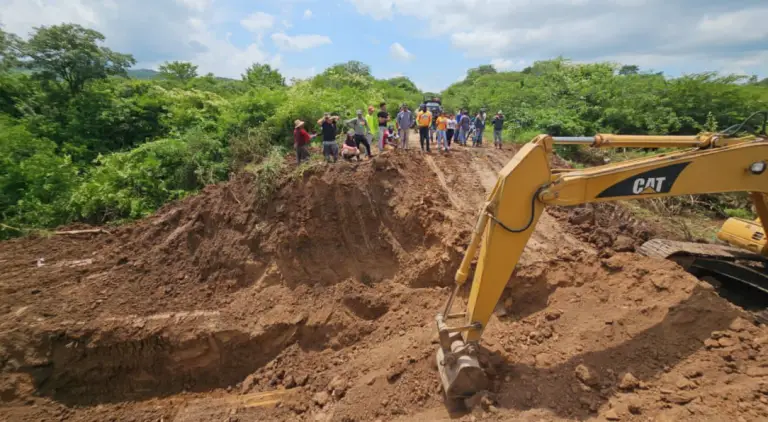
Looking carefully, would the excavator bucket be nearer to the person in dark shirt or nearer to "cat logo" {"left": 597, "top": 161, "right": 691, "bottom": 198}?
"cat logo" {"left": 597, "top": 161, "right": 691, "bottom": 198}

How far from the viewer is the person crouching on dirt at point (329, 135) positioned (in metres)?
9.32

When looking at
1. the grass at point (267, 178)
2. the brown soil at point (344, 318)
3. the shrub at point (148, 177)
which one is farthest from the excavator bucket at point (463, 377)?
the shrub at point (148, 177)

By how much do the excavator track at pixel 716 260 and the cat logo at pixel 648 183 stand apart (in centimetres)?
225

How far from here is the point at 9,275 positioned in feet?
25.1

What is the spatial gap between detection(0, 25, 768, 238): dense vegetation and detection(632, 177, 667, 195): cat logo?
6.63 m

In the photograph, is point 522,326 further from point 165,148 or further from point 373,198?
point 165,148

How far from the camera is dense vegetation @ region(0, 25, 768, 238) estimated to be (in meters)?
10.4

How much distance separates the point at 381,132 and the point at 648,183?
828 cm

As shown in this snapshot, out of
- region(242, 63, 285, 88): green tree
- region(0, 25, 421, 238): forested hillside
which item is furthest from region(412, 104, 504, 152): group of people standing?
region(242, 63, 285, 88): green tree

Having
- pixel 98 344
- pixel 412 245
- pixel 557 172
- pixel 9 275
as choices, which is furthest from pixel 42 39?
pixel 557 172

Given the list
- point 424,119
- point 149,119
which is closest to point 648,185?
point 424,119

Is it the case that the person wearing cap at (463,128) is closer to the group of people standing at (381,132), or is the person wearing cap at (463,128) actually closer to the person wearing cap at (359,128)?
the group of people standing at (381,132)

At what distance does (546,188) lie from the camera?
12.9 feet

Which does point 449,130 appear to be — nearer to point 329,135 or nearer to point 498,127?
point 498,127
